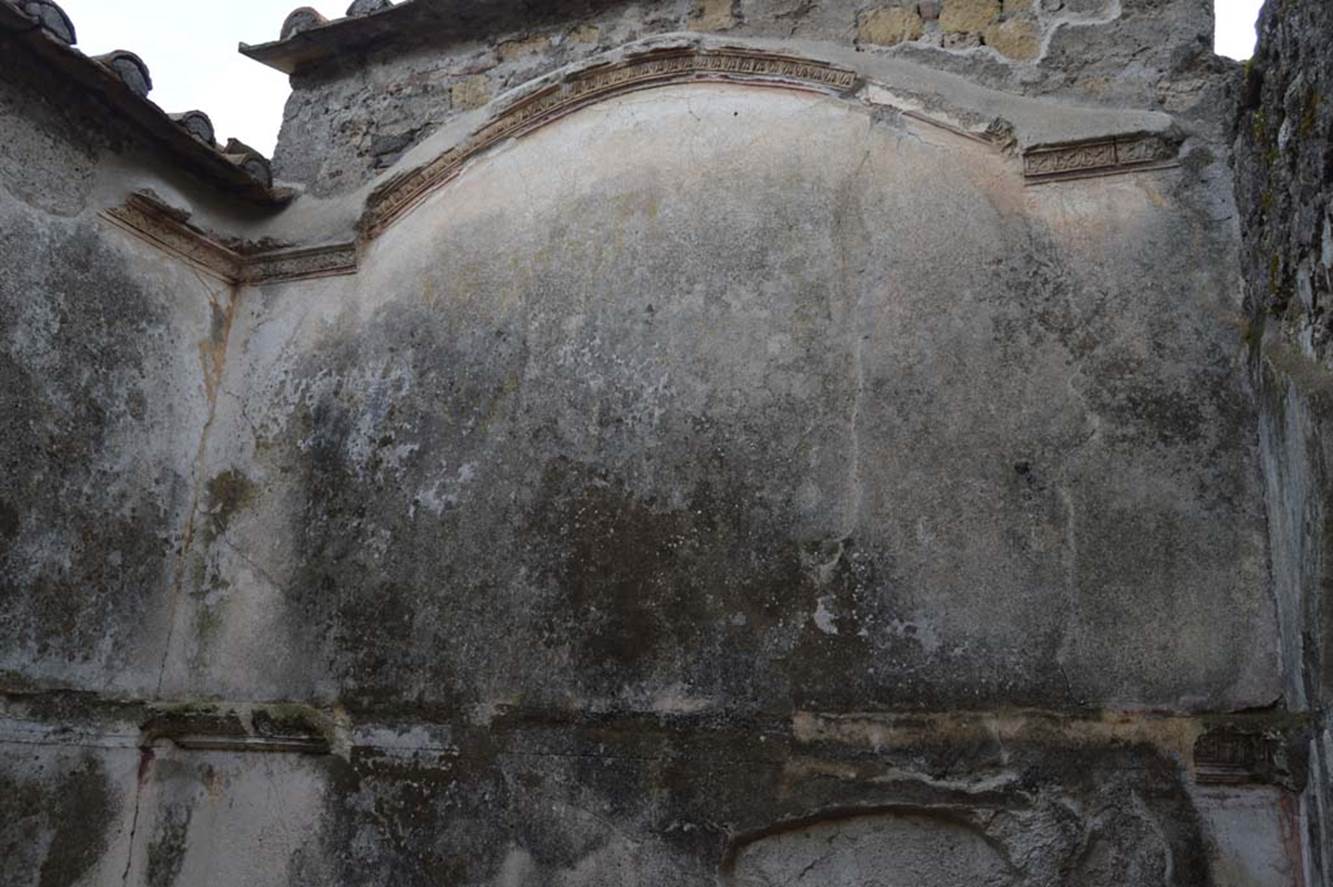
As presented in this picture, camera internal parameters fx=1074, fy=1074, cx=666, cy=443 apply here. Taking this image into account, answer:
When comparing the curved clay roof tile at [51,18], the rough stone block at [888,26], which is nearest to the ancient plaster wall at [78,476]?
the curved clay roof tile at [51,18]

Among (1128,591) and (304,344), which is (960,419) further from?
(304,344)

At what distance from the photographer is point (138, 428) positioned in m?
3.69

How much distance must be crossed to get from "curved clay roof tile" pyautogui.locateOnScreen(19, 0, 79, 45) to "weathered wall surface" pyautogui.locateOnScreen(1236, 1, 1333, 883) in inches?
134

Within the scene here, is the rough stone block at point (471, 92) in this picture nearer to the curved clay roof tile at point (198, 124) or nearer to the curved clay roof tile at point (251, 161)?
the curved clay roof tile at point (251, 161)

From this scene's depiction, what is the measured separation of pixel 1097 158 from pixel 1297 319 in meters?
0.99

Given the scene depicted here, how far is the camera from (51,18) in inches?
131

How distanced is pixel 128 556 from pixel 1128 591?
3.11 m

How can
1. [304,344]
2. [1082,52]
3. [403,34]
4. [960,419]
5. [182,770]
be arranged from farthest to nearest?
[403,34] < [304,344] < [182,770] < [1082,52] < [960,419]

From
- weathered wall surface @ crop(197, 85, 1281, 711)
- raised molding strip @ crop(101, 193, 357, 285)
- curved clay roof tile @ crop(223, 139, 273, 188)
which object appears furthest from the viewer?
curved clay roof tile @ crop(223, 139, 273, 188)

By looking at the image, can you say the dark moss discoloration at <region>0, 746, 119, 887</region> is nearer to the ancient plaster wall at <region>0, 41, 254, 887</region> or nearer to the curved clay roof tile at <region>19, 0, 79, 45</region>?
the ancient plaster wall at <region>0, 41, 254, 887</region>

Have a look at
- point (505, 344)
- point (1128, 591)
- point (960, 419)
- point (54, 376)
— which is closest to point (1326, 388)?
point (1128, 591)

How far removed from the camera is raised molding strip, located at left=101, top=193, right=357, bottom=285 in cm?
380

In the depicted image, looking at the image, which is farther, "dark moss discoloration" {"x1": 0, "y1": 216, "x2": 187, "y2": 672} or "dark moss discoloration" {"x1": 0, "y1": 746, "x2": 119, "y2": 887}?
"dark moss discoloration" {"x1": 0, "y1": 216, "x2": 187, "y2": 672}

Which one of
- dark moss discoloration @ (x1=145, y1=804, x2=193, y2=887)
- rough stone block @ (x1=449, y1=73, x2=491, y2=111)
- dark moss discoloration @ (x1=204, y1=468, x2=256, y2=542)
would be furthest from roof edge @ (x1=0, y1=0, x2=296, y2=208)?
dark moss discoloration @ (x1=145, y1=804, x2=193, y2=887)
